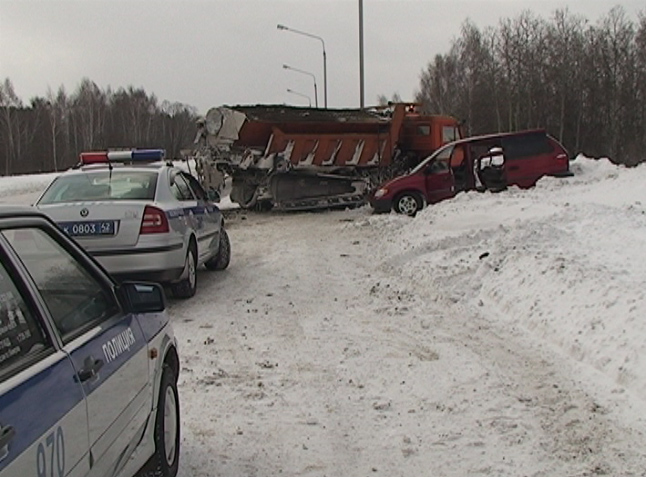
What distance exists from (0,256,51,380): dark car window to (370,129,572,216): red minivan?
1464 centimetres

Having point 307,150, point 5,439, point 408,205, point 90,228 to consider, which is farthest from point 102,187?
point 307,150

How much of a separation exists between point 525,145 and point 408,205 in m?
3.30

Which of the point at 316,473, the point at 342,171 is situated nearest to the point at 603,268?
the point at 316,473

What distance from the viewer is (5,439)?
183 centimetres

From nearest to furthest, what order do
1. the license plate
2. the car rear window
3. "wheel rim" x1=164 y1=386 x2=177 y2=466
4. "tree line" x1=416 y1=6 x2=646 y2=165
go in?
"wheel rim" x1=164 y1=386 x2=177 y2=466
the license plate
the car rear window
"tree line" x1=416 y1=6 x2=646 y2=165

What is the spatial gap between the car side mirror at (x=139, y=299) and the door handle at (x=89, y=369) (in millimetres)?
612

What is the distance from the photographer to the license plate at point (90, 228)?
737 centimetres

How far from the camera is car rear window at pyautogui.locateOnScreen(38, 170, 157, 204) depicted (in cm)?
784

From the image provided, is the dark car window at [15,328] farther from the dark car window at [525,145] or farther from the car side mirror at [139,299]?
the dark car window at [525,145]

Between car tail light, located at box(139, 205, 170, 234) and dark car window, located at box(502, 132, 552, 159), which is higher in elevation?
dark car window, located at box(502, 132, 552, 159)

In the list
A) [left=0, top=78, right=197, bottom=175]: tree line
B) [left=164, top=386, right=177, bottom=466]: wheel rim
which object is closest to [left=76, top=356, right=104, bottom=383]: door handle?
[left=164, top=386, right=177, bottom=466]: wheel rim

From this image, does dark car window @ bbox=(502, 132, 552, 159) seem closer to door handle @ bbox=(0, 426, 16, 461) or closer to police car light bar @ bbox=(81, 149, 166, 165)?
police car light bar @ bbox=(81, 149, 166, 165)

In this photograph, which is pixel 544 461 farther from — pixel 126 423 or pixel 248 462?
pixel 126 423

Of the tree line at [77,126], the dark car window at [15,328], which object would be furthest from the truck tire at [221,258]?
the tree line at [77,126]
